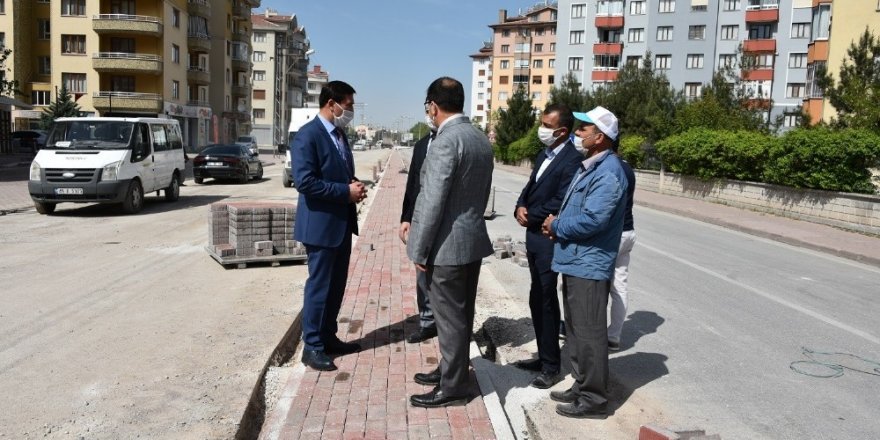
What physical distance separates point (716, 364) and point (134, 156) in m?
12.9

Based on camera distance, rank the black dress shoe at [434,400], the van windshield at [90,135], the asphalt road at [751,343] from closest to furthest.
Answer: the black dress shoe at [434,400] → the asphalt road at [751,343] → the van windshield at [90,135]

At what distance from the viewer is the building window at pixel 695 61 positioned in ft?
215

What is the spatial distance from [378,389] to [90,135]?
1245 centimetres

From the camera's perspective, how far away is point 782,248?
13164mm

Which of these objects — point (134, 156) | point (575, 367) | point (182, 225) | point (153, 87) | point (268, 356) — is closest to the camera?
point (575, 367)

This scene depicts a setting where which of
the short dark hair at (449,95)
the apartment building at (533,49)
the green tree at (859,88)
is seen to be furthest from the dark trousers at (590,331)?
the apartment building at (533,49)

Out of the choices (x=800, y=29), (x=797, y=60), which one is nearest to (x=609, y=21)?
(x=800, y=29)

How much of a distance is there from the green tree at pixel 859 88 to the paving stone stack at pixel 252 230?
1774 centimetres

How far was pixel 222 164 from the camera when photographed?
2423 cm

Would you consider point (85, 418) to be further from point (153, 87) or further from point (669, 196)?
point (153, 87)

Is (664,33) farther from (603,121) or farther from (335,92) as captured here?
(603,121)

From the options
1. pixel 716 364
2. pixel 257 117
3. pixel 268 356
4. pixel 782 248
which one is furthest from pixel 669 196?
pixel 257 117

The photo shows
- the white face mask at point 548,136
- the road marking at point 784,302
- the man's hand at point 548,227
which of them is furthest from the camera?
the road marking at point 784,302

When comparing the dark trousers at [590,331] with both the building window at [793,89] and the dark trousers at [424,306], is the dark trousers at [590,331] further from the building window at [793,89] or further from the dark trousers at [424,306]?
the building window at [793,89]
